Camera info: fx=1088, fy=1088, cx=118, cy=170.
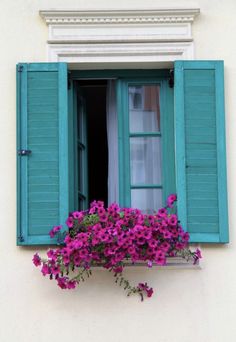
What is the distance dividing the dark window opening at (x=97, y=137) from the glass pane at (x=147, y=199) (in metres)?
0.78

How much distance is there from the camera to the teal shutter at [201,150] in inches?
309

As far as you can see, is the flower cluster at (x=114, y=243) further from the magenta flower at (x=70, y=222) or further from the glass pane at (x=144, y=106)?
the glass pane at (x=144, y=106)

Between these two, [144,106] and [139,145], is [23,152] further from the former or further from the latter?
[144,106]

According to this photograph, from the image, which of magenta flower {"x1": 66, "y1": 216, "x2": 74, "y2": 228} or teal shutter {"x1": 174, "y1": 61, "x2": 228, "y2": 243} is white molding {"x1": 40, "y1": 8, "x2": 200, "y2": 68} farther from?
magenta flower {"x1": 66, "y1": 216, "x2": 74, "y2": 228}

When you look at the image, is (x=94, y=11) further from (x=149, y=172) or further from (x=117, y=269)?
(x=117, y=269)

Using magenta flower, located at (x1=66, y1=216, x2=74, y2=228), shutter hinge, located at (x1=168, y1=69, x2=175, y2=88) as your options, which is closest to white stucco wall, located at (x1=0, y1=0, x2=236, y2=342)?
magenta flower, located at (x1=66, y1=216, x2=74, y2=228)

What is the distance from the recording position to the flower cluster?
24.5 ft

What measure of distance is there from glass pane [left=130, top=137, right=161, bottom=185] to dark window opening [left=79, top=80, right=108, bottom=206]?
2.12 feet

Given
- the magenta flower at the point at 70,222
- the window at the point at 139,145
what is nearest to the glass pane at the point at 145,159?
the window at the point at 139,145

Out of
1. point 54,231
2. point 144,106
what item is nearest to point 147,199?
point 144,106

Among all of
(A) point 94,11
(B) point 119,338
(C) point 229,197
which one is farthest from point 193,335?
(A) point 94,11

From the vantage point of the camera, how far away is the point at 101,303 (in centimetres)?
776

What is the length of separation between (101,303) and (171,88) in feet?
5.64

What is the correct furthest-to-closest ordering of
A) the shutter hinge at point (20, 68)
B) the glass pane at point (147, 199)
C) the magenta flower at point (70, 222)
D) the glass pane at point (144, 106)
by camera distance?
1. the glass pane at point (144, 106)
2. the glass pane at point (147, 199)
3. the shutter hinge at point (20, 68)
4. the magenta flower at point (70, 222)
